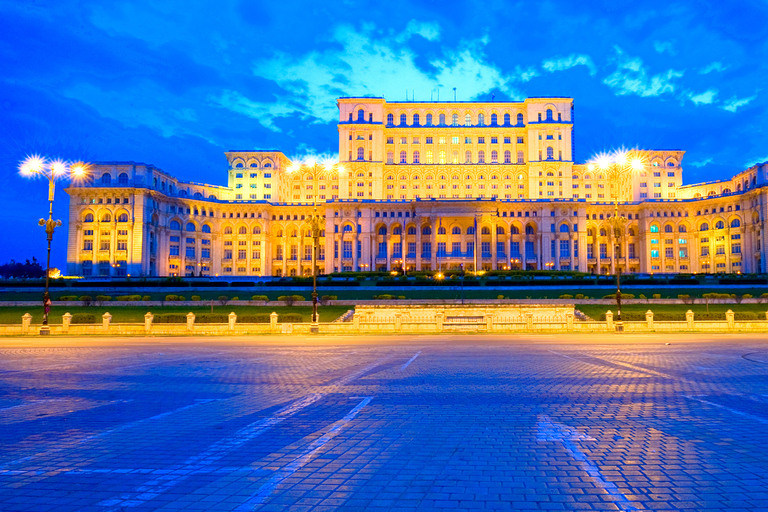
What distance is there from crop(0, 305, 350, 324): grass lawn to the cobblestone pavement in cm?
2572

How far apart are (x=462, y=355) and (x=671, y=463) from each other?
12087 millimetres

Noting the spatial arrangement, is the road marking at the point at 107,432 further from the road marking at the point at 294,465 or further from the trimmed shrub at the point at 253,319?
the trimmed shrub at the point at 253,319

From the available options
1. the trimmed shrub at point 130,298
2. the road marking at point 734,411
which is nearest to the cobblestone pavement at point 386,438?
the road marking at point 734,411

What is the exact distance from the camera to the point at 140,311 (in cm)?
4209

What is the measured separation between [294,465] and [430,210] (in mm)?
87037

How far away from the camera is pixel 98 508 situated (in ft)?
15.4

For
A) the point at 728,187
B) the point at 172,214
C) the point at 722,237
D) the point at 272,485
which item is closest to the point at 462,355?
the point at 272,485

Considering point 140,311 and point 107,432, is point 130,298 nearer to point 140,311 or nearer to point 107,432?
point 140,311

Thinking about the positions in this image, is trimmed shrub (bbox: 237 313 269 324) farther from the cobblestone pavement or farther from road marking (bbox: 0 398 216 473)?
road marking (bbox: 0 398 216 473)

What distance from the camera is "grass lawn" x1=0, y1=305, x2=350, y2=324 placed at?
126 ft

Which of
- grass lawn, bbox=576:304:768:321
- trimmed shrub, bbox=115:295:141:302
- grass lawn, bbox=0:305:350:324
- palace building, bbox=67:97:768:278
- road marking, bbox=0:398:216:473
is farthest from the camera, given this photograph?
palace building, bbox=67:97:768:278

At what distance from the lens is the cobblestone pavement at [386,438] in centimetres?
503

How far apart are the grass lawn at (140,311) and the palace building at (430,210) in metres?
46.4

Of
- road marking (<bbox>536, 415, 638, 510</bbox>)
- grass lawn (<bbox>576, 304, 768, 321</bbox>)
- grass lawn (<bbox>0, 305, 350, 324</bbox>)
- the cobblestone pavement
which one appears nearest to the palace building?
grass lawn (<bbox>0, 305, 350, 324</bbox>)
